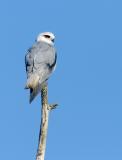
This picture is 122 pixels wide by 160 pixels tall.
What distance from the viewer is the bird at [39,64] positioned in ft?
45.0

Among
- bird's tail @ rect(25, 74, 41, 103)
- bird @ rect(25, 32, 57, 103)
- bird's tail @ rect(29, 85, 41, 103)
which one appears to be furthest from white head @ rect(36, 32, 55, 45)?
bird's tail @ rect(29, 85, 41, 103)

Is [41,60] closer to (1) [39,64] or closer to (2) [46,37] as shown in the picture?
(1) [39,64]

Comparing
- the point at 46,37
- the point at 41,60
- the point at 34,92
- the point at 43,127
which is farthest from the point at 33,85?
the point at 46,37

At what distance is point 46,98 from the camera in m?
13.0

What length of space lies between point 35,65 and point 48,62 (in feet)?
2.53

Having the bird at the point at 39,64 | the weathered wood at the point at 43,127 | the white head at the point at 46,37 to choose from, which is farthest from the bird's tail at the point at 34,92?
the white head at the point at 46,37

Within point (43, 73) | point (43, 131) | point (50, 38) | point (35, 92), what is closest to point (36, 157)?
point (43, 131)

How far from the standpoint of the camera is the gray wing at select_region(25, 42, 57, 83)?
14774mm

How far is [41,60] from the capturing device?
1533cm

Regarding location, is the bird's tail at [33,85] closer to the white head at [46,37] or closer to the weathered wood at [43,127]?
the weathered wood at [43,127]

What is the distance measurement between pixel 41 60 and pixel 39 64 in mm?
251

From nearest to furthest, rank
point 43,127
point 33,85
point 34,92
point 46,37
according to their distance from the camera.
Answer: point 43,127
point 34,92
point 33,85
point 46,37

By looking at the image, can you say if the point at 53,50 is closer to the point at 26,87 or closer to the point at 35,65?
the point at 35,65

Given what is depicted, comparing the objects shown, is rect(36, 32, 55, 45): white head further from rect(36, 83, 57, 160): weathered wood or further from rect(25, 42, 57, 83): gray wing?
rect(36, 83, 57, 160): weathered wood
